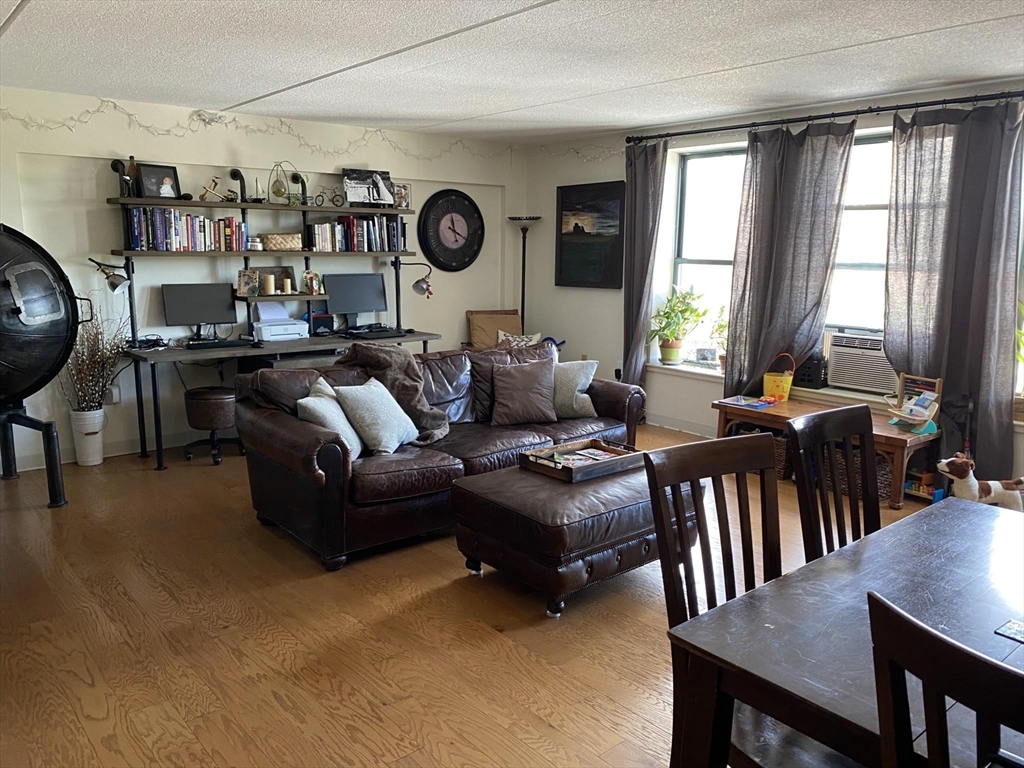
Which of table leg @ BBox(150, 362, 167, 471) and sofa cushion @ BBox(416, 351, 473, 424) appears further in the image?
table leg @ BBox(150, 362, 167, 471)

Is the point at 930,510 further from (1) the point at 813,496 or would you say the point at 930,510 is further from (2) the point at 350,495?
(2) the point at 350,495

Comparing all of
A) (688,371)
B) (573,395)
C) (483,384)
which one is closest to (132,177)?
(483,384)

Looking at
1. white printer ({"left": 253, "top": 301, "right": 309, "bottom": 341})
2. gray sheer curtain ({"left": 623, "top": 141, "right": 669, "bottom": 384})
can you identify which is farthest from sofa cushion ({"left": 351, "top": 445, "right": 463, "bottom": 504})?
gray sheer curtain ({"left": 623, "top": 141, "right": 669, "bottom": 384})

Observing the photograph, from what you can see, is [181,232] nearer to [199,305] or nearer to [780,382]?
[199,305]

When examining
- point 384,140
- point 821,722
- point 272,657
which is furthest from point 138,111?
point 821,722

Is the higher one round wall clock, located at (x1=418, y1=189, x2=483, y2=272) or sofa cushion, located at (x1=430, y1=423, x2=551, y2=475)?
round wall clock, located at (x1=418, y1=189, x2=483, y2=272)

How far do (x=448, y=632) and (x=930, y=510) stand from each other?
5.59ft

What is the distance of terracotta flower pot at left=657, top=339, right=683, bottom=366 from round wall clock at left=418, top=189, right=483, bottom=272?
195 cm

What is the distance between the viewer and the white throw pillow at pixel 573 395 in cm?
455

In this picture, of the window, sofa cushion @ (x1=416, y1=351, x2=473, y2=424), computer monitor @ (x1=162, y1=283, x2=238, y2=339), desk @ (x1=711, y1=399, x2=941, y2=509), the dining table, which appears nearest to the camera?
the dining table

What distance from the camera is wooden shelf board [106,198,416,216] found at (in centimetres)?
487

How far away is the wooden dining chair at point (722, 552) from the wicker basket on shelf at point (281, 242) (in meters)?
4.44

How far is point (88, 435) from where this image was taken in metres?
4.88

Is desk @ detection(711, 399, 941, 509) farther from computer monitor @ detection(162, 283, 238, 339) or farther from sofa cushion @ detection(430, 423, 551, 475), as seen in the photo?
computer monitor @ detection(162, 283, 238, 339)
